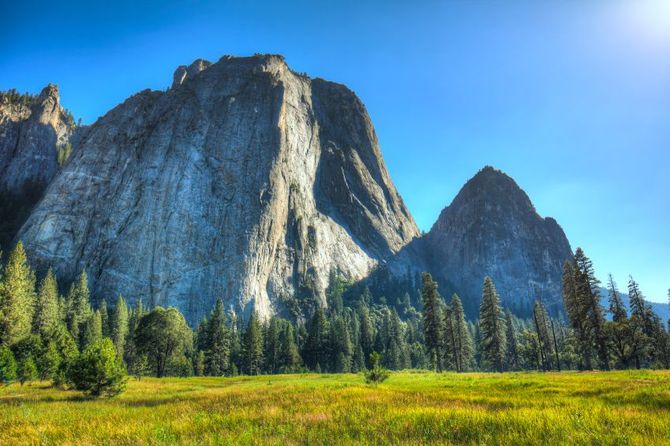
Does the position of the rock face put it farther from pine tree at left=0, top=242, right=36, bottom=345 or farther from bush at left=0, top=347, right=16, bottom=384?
bush at left=0, top=347, right=16, bottom=384

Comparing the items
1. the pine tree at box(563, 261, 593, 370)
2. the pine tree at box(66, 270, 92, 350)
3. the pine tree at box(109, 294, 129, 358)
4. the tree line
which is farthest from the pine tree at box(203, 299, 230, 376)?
the pine tree at box(563, 261, 593, 370)

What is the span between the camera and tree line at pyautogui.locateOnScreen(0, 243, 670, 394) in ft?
136

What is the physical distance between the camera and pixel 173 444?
28.2ft

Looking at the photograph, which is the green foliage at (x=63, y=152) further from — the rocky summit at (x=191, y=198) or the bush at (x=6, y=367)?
the bush at (x=6, y=367)

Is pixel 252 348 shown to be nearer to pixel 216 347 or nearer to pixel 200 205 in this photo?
pixel 216 347

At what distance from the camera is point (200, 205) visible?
5310 inches

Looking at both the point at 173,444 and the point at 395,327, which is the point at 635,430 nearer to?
the point at 173,444

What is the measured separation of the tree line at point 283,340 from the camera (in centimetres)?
4138

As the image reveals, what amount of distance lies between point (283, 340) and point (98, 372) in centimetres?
6641

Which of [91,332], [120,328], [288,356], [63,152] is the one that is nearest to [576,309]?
[288,356]

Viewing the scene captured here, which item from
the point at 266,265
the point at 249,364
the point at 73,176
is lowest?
the point at 249,364

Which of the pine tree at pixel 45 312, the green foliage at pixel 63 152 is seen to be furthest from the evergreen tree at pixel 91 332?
the green foliage at pixel 63 152

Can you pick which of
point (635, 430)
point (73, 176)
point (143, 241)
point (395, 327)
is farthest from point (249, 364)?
point (73, 176)

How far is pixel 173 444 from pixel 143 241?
132 metres
